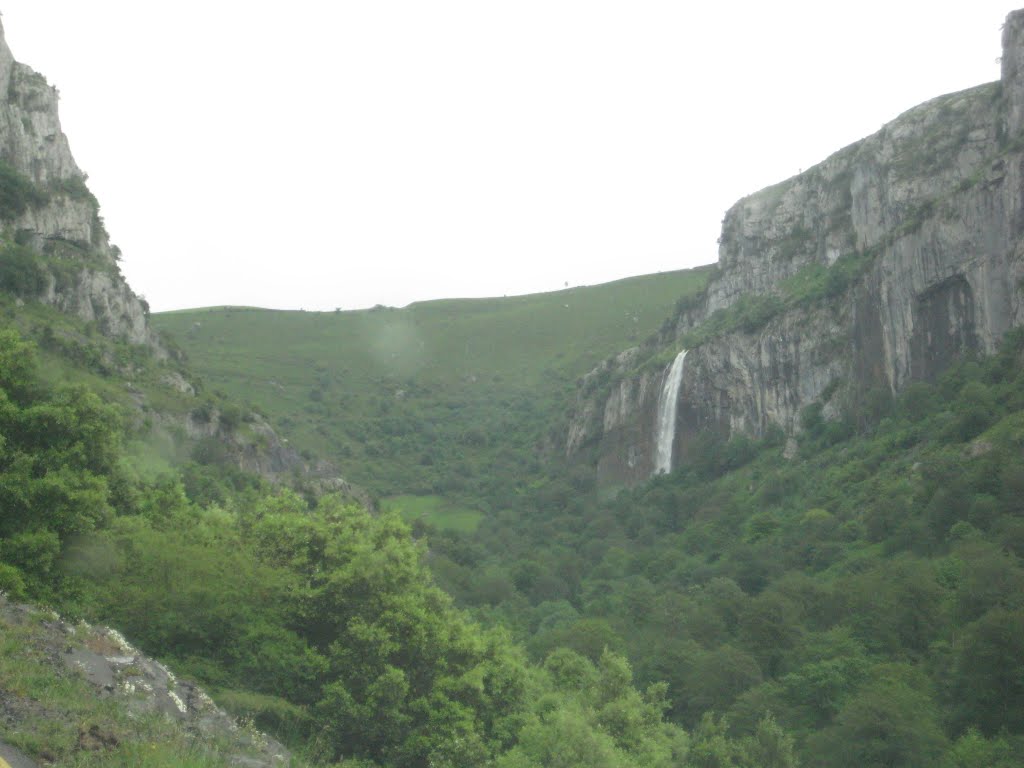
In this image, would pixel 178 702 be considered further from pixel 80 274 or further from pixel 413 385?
pixel 413 385

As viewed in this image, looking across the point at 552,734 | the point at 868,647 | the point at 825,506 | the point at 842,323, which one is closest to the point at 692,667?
the point at 868,647

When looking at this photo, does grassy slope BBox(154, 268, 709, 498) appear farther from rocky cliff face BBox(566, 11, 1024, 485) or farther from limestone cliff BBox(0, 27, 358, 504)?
limestone cliff BBox(0, 27, 358, 504)

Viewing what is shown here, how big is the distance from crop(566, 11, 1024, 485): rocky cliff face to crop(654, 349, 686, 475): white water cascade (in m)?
1.50

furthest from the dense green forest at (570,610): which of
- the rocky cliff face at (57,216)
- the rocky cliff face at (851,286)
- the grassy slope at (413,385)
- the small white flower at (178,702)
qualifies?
the grassy slope at (413,385)

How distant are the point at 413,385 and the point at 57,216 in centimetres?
9602

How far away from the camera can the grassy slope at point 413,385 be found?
469 feet

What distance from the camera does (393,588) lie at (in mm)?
28188

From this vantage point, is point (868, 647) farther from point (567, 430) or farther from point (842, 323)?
point (567, 430)

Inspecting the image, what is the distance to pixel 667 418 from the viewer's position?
118 metres

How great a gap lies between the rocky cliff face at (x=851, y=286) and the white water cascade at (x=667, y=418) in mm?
1503

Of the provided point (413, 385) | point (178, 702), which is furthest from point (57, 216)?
point (413, 385)

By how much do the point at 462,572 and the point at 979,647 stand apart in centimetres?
5041

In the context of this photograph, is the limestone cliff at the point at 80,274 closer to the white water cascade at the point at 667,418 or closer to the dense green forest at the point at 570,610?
the dense green forest at the point at 570,610

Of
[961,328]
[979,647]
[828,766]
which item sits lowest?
[828,766]
